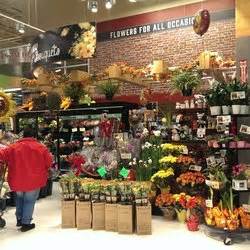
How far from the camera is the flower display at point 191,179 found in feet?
19.8

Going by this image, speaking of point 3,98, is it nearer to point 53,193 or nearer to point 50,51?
point 50,51

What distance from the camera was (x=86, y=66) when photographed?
14445mm

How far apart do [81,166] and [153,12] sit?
7.34m

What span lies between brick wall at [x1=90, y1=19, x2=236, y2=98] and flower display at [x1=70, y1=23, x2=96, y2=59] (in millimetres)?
4404

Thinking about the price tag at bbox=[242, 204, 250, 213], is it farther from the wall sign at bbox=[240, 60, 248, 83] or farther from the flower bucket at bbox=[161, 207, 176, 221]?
the wall sign at bbox=[240, 60, 248, 83]

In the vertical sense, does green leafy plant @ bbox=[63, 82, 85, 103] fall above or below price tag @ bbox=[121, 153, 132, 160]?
above

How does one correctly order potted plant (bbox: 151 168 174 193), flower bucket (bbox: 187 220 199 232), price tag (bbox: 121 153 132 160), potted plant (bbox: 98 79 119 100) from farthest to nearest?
1. potted plant (bbox: 98 79 119 100)
2. price tag (bbox: 121 153 132 160)
3. potted plant (bbox: 151 168 174 193)
4. flower bucket (bbox: 187 220 199 232)

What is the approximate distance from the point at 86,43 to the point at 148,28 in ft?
18.2

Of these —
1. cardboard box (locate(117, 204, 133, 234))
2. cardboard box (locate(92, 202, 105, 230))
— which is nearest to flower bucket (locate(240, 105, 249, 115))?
cardboard box (locate(117, 204, 133, 234))

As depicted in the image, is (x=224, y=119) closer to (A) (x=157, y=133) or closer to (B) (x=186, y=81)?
(A) (x=157, y=133)

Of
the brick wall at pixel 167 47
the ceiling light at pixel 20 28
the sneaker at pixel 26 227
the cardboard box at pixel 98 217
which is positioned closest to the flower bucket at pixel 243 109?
the cardboard box at pixel 98 217

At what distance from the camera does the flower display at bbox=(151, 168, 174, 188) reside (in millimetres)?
6172

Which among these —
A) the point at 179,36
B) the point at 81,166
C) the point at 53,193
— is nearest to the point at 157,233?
the point at 81,166

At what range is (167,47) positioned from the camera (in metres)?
12.5
